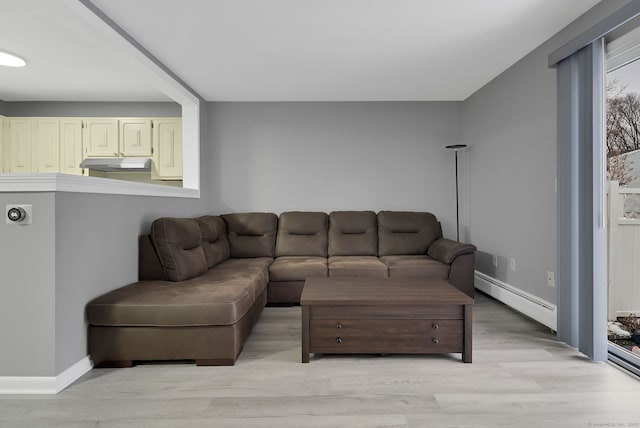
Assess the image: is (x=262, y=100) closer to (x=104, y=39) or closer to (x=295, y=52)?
(x=295, y=52)

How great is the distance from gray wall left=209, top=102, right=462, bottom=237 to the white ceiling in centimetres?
29

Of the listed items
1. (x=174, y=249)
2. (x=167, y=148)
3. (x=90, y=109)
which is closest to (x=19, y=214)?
(x=174, y=249)

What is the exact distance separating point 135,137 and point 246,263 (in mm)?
2374

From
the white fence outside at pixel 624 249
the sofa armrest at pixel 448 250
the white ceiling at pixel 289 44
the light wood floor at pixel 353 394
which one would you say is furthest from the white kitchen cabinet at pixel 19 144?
the white fence outside at pixel 624 249

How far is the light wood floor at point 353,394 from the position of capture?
1.67 meters

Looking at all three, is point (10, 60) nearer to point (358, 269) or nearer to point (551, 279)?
point (358, 269)

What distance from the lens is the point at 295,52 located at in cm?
311

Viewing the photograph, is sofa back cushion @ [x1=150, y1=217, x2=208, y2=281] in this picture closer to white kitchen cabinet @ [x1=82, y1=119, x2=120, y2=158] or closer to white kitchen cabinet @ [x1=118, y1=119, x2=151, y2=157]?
white kitchen cabinet @ [x1=118, y1=119, x2=151, y2=157]

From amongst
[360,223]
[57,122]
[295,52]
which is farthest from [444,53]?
[57,122]

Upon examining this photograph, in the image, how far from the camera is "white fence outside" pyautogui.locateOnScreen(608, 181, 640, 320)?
100 inches

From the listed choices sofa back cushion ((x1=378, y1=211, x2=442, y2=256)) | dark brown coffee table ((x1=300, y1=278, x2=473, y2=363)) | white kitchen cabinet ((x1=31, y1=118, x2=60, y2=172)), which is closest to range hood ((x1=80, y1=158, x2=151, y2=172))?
white kitchen cabinet ((x1=31, y1=118, x2=60, y2=172))

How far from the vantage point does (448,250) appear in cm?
364

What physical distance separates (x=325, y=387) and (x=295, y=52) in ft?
8.69

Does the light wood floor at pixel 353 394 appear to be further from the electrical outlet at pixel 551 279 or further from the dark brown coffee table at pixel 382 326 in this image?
the electrical outlet at pixel 551 279
